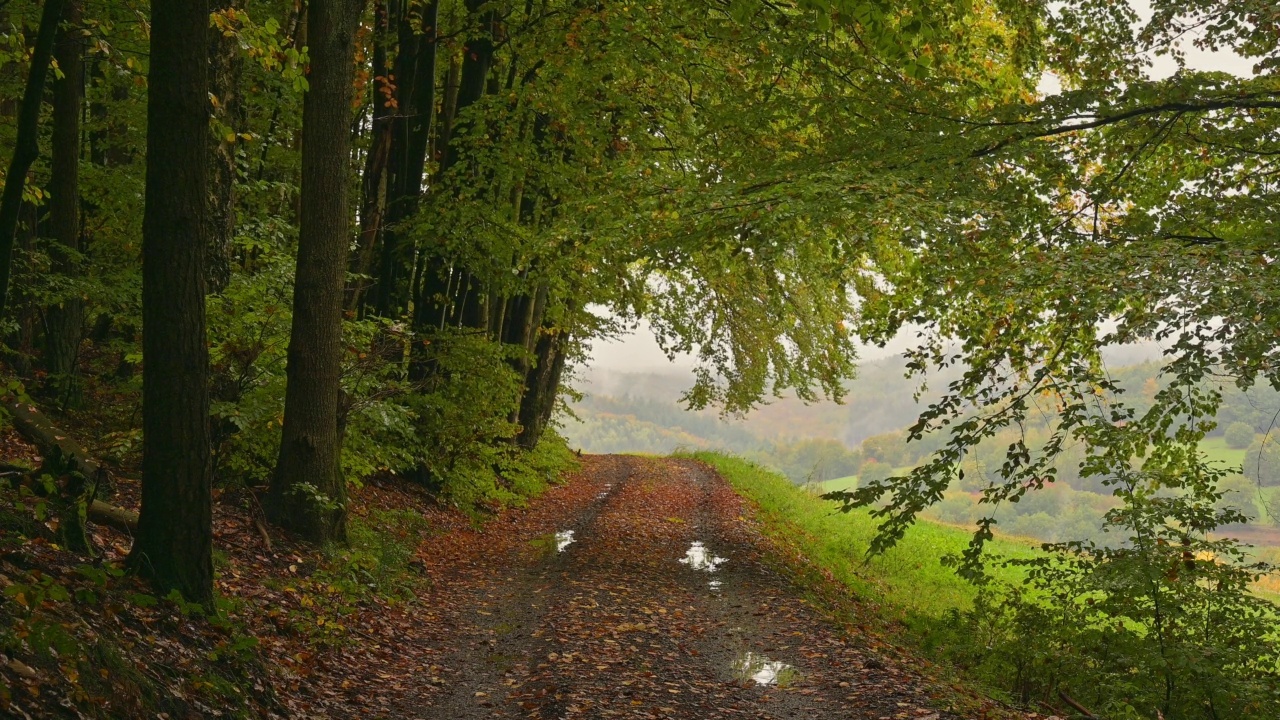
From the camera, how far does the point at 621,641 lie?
8.20m

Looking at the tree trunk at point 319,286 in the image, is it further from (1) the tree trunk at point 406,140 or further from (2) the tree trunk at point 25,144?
(1) the tree trunk at point 406,140

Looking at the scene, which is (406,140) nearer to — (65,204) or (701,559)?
(65,204)

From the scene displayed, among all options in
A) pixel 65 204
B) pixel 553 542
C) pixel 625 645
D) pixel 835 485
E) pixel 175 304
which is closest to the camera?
pixel 175 304

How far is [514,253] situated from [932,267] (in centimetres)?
748

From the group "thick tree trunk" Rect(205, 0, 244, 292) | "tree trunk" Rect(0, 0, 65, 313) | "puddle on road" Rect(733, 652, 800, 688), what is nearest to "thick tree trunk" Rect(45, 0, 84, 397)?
"thick tree trunk" Rect(205, 0, 244, 292)

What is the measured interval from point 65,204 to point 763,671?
32.4 feet

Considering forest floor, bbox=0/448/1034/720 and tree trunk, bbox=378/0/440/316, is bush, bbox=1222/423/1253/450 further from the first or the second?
tree trunk, bbox=378/0/440/316

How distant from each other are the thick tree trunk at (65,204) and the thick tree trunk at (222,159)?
2.04 metres

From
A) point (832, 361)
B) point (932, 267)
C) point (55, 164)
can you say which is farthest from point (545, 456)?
point (932, 267)

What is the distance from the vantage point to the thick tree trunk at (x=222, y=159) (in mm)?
9125

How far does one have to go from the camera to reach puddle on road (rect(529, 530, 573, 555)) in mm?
12969

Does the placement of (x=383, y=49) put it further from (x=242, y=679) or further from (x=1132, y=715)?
(x=1132, y=715)

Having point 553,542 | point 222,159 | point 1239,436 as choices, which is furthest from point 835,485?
point 222,159

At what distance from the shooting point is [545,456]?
906 inches
